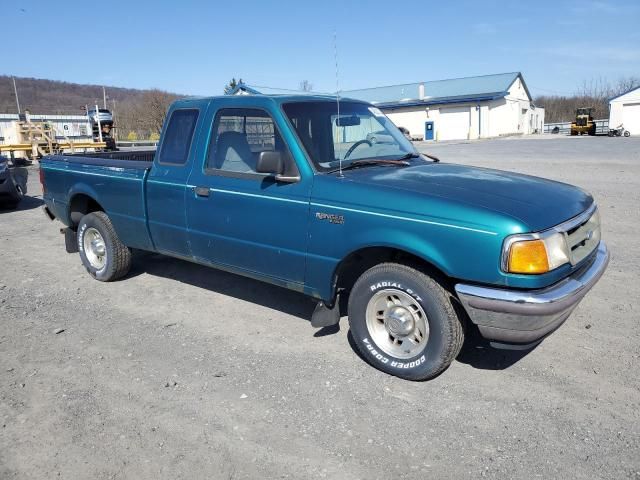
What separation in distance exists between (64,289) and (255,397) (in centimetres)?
349

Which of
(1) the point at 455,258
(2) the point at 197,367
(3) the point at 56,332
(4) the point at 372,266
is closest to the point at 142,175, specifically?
(3) the point at 56,332

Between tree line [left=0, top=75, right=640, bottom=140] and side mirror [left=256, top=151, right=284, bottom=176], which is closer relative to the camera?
side mirror [left=256, top=151, right=284, bottom=176]

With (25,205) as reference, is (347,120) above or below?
above

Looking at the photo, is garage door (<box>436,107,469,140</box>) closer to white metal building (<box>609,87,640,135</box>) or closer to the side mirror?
white metal building (<box>609,87,640,135</box>)

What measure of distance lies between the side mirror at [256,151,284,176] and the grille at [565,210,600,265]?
2074 mm

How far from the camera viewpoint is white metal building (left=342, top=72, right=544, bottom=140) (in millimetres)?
48594

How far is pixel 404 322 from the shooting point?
3688mm

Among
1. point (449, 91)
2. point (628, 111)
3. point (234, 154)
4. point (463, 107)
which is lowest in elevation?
point (234, 154)

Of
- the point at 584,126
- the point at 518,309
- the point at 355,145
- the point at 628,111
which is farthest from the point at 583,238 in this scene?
the point at 628,111

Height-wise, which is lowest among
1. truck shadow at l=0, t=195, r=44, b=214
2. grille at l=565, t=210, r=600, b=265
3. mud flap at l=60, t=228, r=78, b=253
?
truck shadow at l=0, t=195, r=44, b=214

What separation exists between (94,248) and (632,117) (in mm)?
54953

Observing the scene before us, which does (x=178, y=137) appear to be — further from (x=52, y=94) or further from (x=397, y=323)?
(x=52, y=94)

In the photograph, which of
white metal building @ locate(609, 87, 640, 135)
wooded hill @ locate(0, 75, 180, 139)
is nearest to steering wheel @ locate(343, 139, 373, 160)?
white metal building @ locate(609, 87, 640, 135)

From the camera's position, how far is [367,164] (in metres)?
4.32
